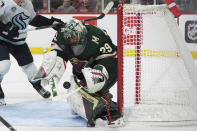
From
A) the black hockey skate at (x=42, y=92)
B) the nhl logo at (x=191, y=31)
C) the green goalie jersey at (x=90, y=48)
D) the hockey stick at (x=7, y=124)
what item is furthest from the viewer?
the nhl logo at (x=191, y=31)

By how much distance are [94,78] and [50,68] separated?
30 cm

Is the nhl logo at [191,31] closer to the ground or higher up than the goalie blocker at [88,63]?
closer to the ground

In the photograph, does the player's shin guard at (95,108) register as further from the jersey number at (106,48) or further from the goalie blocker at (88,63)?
the jersey number at (106,48)

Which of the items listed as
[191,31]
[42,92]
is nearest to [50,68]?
[42,92]

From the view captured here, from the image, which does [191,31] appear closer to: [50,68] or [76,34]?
[76,34]

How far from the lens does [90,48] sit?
2.91 metres

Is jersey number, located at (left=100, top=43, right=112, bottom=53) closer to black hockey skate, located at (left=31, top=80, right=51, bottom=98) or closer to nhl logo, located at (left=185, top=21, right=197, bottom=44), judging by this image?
black hockey skate, located at (left=31, top=80, right=51, bottom=98)

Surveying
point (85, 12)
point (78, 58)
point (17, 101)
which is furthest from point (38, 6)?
point (78, 58)

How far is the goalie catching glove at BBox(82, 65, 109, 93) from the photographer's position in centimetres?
269

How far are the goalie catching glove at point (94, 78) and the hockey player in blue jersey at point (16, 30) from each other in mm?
1045

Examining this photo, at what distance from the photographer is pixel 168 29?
9.41ft

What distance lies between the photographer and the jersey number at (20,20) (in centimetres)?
370

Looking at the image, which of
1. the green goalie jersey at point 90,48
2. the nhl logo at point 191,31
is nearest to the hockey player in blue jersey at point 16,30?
the green goalie jersey at point 90,48

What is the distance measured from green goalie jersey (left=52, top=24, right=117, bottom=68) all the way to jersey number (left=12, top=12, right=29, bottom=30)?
31.7 inches
